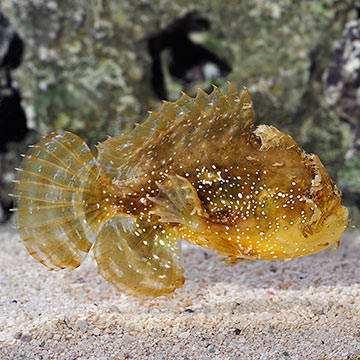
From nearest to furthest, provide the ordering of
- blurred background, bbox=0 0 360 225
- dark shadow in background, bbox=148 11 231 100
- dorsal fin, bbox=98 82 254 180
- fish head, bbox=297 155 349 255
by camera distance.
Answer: fish head, bbox=297 155 349 255 → dorsal fin, bbox=98 82 254 180 → blurred background, bbox=0 0 360 225 → dark shadow in background, bbox=148 11 231 100

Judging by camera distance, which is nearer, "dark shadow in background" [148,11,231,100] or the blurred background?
the blurred background

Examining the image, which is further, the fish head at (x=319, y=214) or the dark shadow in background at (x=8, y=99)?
the dark shadow in background at (x=8, y=99)

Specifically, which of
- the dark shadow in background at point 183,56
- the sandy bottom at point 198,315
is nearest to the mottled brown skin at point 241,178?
Result: the sandy bottom at point 198,315

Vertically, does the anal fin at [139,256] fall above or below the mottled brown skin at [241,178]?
below

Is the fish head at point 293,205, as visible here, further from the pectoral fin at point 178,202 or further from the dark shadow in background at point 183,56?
the dark shadow in background at point 183,56

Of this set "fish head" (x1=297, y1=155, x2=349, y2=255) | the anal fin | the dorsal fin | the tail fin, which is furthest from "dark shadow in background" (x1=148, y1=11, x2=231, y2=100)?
"fish head" (x1=297, y1=155, x2=349, y2=255)

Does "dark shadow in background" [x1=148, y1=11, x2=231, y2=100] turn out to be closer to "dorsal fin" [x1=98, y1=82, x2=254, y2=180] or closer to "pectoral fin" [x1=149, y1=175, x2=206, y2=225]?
"dorsal fin" [x1=98, y1=82, x2=254, y2=180]

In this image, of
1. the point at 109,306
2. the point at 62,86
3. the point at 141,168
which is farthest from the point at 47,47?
the point at 109,306
